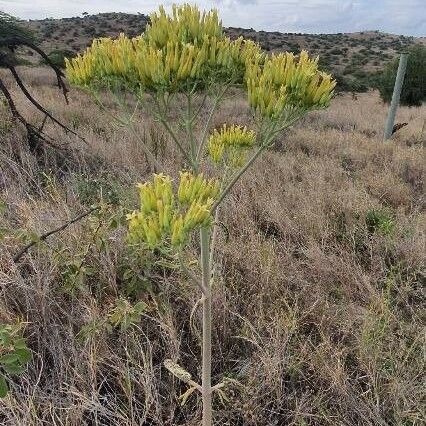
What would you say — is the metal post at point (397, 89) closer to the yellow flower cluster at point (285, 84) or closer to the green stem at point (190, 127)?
the yellow flower cluster at point (285, 84)

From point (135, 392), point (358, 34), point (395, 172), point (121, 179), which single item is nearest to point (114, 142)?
point (121, 179)

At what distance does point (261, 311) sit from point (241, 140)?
0.95 meters

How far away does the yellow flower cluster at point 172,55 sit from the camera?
133 cm

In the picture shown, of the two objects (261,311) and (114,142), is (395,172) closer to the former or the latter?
(114,142)

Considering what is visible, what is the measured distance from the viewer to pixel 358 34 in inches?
3059

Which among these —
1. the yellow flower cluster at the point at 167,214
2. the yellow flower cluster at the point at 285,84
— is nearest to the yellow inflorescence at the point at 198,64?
the yellow flower cluster at the point at 285,84

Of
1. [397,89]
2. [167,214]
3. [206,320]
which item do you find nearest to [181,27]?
[167,214]

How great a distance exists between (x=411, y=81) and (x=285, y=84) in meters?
21.9

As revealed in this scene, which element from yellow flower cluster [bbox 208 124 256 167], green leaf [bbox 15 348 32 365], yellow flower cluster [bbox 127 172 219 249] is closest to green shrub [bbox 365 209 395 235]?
yellow flower cluster [bbox 208 124 256 167]

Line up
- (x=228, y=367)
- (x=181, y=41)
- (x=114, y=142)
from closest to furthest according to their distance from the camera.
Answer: (x=181, y=41), (x=228, y=367), (x=114, y=142)

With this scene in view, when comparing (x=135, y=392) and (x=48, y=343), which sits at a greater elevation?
(x=48, y=343)

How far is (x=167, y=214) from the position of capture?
1204 mm

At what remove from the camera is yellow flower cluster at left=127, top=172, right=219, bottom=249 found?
120 cm

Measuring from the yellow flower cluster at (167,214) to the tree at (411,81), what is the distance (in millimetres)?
20393
